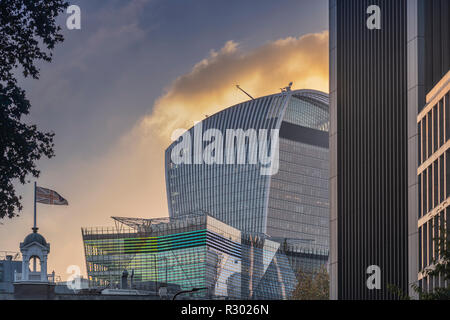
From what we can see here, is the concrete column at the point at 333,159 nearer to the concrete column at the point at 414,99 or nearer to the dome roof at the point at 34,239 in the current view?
the concrete column at the point at 414,99

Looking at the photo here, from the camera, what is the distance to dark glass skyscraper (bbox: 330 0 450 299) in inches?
2879

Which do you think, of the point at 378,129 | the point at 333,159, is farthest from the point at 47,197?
the point at 378,129

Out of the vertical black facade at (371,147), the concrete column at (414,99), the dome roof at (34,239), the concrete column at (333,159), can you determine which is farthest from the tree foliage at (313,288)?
the concrete column at (414,99)

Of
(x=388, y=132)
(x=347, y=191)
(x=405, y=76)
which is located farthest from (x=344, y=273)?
(x=405, y=76)

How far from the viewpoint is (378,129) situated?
7862cm

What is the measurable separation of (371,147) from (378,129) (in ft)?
6.14

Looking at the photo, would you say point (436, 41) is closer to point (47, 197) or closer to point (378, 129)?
point (378, 129)

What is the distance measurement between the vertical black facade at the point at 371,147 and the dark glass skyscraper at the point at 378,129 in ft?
0.29

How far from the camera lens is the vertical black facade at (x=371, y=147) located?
248 feet

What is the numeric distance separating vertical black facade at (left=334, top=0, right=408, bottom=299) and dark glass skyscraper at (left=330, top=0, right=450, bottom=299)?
9 centimetres

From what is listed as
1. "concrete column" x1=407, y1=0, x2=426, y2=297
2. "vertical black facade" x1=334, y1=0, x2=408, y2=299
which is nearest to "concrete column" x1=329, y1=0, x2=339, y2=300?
"vertical black facade" x1=334, y1=0, x2=408, y2=299

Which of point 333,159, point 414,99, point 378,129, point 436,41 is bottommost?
point 333,159
